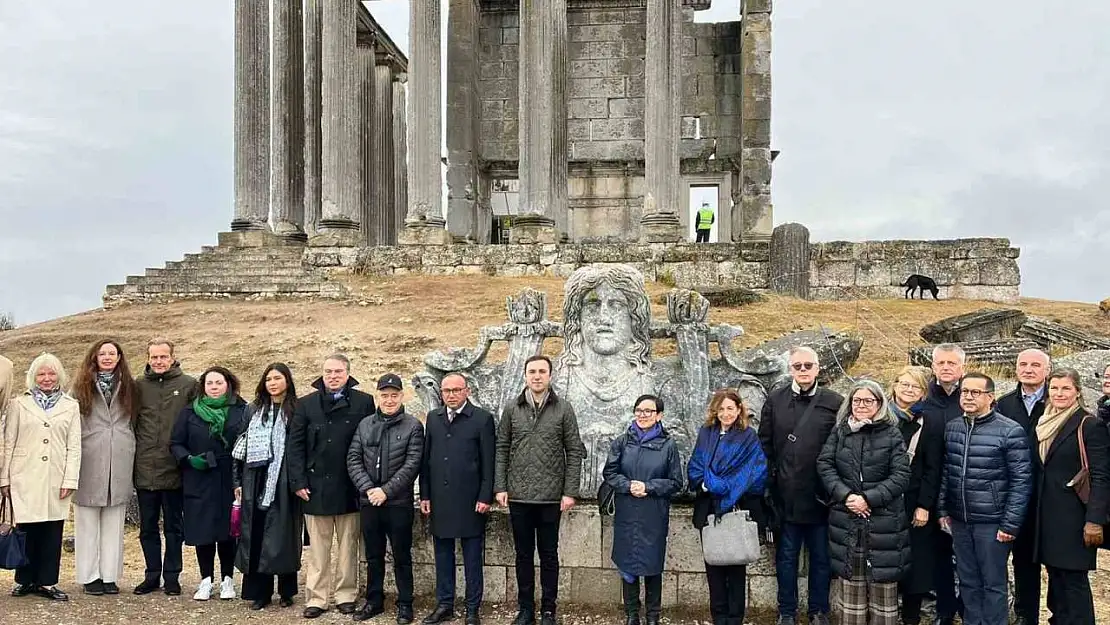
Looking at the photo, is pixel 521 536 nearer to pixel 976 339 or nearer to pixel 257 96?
pixel 976 339

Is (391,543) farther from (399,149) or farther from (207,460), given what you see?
(399,149)

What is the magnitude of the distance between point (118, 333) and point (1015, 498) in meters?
16.3

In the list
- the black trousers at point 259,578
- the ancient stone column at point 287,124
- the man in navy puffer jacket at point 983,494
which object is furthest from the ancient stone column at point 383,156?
the man in navy puffer jacket at point 983,494

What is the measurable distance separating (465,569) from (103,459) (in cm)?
270

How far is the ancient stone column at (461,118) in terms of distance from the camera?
26984 mm

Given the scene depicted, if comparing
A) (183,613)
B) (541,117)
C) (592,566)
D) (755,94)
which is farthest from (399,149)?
(592,566)

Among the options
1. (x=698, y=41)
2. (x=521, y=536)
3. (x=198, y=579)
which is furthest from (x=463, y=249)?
(x=521, y=536)

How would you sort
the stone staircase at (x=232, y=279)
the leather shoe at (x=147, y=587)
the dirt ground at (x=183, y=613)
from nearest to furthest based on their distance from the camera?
the dirt ground at (x=183, y=613) < the leather shoe at (x=147, y=587) < the stone staircase at (x=232, y=279)

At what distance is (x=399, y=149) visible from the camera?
1163 inches

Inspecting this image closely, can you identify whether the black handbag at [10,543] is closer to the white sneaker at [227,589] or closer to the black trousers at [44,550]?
the black trousers at [44,550]

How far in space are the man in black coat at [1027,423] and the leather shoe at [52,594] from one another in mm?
6406

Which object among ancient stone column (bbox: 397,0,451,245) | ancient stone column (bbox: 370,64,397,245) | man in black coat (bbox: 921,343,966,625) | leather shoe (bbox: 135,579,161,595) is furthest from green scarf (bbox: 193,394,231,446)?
ancient stone column (bbox: 370,64,397,245)

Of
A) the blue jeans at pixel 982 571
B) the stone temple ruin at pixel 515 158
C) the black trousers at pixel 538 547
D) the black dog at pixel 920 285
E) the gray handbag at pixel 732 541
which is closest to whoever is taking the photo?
the blue jeans at pixel 982 571

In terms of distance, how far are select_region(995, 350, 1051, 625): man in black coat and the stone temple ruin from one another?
49.0 ft
